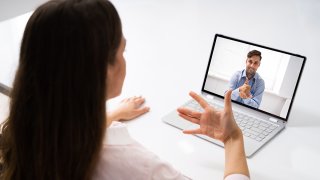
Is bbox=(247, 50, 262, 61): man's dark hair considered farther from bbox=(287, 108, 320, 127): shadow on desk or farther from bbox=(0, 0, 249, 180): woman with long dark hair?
bbox=(0, 0, 249, 180): woman with long dark hair

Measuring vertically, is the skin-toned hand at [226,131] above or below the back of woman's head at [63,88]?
below

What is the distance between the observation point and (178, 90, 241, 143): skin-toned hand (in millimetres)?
1026

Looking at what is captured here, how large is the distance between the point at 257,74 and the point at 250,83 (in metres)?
0.04

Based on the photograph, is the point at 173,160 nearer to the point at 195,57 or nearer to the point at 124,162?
the point at 124,162

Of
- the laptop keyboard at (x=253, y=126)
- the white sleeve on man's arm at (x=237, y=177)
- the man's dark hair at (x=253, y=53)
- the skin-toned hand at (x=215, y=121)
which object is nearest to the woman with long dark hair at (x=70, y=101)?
the white sleeve on man's arm at (x=237, y=177)

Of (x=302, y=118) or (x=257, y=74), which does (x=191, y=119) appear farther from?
(x=302, y=118)

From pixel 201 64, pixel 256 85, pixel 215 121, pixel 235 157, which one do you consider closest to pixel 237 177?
pixel 235 157

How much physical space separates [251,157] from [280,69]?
11.6 inches

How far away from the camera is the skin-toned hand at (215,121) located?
103 cm

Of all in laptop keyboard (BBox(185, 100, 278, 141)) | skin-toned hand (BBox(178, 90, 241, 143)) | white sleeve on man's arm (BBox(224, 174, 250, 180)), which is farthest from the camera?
laptop keyboard (BBox(185, 100, 278, 141))

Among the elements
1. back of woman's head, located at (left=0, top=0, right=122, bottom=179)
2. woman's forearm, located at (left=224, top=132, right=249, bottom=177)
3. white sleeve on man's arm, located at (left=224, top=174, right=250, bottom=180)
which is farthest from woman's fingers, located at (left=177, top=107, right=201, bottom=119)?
back of woman's head, located at (left=0, top=0, right=122, bottom=179)

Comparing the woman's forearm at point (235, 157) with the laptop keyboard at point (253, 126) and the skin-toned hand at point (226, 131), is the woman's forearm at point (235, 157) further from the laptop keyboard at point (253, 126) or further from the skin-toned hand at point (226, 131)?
the laptop keyboard at point (253, 126)

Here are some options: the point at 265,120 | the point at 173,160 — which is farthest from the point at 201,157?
the point at 265,120

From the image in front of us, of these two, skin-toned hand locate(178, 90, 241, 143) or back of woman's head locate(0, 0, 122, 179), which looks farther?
skin-toned hand locate(178, 90, 241, 143)
